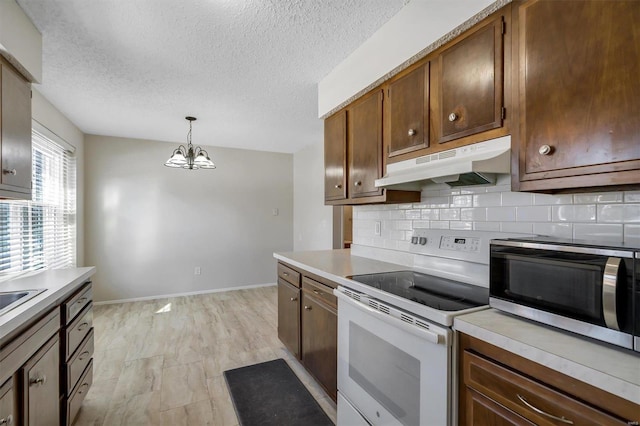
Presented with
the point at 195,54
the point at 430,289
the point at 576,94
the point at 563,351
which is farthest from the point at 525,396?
the point at 195,54

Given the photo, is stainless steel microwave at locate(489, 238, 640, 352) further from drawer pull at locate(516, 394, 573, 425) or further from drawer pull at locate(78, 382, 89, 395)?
drawer pull at locate(78, 382, 89, 395)

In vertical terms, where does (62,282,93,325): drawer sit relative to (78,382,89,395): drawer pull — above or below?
above

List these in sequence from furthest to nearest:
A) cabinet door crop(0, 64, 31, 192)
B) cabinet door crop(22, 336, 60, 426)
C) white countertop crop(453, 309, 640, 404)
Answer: cabinet door crop(0, 64, 31, 192) → cabinet door crop(22, 336, 60, 426) → white countertop crop(453, 309, 640, 404)

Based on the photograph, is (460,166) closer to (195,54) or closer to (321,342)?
(321,342)

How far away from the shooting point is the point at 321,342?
2053 mm

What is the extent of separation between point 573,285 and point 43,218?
427cm

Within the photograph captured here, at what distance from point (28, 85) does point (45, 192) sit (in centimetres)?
188

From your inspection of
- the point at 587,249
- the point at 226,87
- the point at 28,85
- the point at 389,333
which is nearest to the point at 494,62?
the point at 587,249

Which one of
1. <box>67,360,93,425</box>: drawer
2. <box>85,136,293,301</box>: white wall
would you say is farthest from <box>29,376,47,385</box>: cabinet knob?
<box>85,136,293,301</box>: white wall

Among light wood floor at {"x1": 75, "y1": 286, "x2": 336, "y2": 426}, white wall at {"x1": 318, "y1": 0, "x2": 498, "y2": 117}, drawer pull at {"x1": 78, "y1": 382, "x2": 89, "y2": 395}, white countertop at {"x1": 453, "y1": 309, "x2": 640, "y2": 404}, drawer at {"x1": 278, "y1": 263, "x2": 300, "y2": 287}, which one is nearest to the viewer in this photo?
white countertop at {"x1": 453, "y1": 309, "x2": 640, "y2": 404}

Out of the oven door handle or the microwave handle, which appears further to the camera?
the oven door handle

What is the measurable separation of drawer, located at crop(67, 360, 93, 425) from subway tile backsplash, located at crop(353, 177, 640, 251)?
2231 mm

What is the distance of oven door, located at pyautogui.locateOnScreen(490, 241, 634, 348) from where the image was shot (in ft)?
2.63

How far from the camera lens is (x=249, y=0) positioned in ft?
5.45
